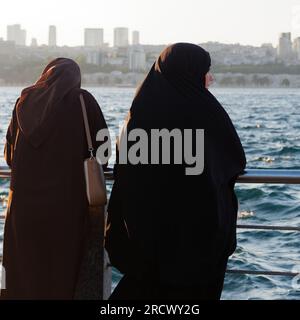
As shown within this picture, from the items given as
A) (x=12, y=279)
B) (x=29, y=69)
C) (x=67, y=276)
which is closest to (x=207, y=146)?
(x=67, y=276)

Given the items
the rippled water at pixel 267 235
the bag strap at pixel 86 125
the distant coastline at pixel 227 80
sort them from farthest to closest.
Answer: the distant coastline at pixel 227 80, the rippled water at pixel 267 235, the bag strap at pixel 86 125

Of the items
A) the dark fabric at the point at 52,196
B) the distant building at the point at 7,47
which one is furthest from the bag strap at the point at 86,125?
the distant building at the point at 7,47

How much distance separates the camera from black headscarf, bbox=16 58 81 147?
2.68 metres

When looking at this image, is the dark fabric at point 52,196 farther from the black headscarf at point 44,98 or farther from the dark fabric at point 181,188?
the dark fabric at point 181,188

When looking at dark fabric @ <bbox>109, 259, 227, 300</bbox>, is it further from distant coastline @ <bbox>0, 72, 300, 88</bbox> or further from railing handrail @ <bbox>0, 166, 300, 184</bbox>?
distant coastline @ <bbox>0, 72, 300, 88</bbox>

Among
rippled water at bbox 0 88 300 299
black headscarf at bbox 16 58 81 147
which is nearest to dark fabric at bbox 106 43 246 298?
black headscarf at bbox 16 58 81 147

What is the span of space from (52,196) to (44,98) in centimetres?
35

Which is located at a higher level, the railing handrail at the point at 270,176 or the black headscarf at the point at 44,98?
the black headscarf at the point at 44,98

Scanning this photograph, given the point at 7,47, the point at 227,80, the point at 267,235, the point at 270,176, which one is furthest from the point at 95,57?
the point at 270,176

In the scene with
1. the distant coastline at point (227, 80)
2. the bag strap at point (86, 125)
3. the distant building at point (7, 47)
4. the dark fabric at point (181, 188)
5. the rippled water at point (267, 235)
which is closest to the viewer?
the dark fabric at point (181, 188)

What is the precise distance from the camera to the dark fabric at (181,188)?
2463 millimetres

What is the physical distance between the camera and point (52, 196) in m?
2.70

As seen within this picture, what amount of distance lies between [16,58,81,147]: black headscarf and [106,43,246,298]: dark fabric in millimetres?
327

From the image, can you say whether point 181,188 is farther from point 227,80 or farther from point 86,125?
point 227,80
